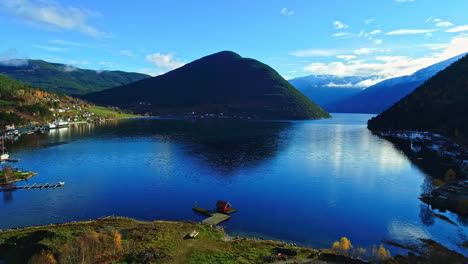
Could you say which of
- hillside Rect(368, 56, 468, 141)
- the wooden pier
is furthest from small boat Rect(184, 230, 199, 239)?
hillside Rect(368, 56, 468, 141)

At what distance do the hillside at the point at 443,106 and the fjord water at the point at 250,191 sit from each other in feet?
147

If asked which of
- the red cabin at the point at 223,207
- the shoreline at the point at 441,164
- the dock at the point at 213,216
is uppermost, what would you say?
the shoreline at the point at 441,164

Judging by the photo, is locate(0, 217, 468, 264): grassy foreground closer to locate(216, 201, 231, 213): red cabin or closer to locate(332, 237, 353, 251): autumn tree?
locate(332, 237, 353, 251): autumn tree

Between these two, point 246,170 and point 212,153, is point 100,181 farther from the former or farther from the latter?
point 212,153

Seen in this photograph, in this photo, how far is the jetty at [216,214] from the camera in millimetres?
50428

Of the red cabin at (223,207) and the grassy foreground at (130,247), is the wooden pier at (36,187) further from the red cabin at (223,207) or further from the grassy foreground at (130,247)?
the red cabin at (223,207)

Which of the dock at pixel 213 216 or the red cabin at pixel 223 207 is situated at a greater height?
the red cabin at pixel 223 207

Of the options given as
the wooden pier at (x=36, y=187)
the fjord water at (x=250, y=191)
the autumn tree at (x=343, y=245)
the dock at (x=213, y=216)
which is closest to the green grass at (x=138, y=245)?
the dock at (x=213, y=216)

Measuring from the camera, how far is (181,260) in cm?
3481

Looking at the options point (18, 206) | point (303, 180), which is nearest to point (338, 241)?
point (303, 180)

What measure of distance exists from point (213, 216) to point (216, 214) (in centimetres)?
119

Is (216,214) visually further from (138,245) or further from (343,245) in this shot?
(343,245)

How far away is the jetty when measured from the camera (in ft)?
165

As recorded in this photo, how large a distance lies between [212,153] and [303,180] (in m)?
46.8
